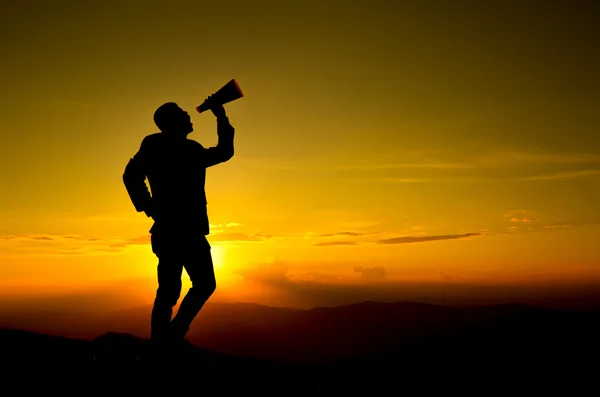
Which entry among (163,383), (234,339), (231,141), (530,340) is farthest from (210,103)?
(234,339)

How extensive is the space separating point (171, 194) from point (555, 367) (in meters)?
7.20

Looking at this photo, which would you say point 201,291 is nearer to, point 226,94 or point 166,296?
point 166,296

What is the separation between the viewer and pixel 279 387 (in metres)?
6.93

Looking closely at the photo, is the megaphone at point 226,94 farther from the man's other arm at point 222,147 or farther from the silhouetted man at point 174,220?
the silhouetted man at point 174,220

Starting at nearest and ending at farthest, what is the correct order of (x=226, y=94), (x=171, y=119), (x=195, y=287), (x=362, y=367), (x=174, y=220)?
(x=174, y=220), (x=195, y=287), (x=171, y=119), (x=226, y=94), (x=362, y=367)

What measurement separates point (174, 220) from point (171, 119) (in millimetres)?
1412

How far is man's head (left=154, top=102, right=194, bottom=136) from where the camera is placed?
281 inches

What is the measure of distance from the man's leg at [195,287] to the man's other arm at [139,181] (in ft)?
2.83

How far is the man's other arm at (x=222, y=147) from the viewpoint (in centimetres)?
714

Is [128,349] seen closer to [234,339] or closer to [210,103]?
[210,103]

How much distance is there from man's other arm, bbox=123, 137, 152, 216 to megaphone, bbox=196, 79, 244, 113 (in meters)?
0.99

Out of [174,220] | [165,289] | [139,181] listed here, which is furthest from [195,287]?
[139,181]

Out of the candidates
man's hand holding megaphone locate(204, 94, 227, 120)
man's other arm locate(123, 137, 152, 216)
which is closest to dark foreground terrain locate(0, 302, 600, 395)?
man's other arm locate(123, 137, 152, 216)

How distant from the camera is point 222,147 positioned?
7211 millimetres
